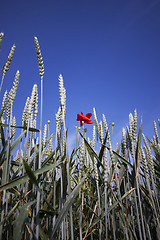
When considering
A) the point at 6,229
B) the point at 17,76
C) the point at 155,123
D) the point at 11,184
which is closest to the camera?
the point at 11,184

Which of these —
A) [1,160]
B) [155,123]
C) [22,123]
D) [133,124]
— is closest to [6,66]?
[22,123]

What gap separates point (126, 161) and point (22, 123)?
852 millimetres

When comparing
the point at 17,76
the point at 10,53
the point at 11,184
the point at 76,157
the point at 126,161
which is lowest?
the point at 11,184

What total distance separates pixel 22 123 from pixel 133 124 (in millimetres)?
838

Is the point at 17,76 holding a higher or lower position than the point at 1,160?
higher

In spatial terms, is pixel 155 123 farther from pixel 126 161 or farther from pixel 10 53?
pixel 10 53

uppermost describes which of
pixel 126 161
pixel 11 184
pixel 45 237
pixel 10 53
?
pixel 10 53

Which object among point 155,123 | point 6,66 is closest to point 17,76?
point 6,66

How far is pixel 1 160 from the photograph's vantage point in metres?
1.07

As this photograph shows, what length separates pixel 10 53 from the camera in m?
1.22

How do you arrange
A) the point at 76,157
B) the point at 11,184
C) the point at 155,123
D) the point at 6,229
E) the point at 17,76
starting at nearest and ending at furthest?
the point at 11,184
the point at 6,229
the point at 17,76
the point at 76,157
the point at 155,123

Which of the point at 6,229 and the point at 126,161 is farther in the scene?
the point at 126,161

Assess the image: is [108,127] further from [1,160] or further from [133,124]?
[1,160]

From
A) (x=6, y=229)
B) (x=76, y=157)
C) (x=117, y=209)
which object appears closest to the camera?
(x=6, y=229)
